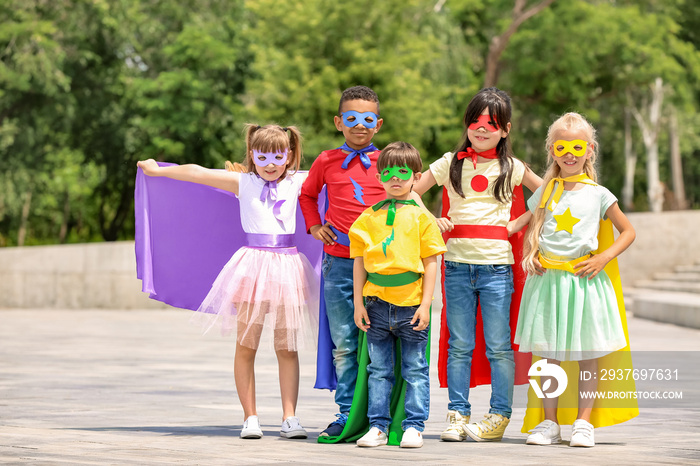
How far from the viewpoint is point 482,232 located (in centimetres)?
591

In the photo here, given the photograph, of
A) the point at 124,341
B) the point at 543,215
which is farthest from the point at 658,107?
the point at 543,215

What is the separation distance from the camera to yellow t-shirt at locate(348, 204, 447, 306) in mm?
5668

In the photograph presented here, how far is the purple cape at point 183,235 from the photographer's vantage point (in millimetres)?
6855

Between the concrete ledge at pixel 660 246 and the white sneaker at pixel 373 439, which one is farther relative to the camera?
the concrete ledge at pixel 660 246

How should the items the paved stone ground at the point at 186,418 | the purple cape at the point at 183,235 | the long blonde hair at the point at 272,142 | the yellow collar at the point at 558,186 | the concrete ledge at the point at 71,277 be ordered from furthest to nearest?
the concrete ledge at the point at 71,277, the purple cape at the point at 183,235, the long blonde hair at the point at 272,142, the yellow collar at the point at 558,186, the paved stone ground at the point at 186,418

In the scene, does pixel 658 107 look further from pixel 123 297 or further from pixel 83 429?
pixel 83 429

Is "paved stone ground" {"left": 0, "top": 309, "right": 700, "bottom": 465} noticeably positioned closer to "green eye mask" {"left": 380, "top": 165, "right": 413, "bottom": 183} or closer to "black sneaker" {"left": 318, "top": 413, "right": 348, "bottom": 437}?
"black sneaker" {"left": 318, "top": 413, "right": 348, "bottom": 437}

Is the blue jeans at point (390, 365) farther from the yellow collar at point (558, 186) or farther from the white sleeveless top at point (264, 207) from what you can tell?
the yellow collar at point (558, 186)

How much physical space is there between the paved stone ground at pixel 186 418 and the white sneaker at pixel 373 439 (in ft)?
0.30

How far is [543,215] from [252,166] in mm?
1897

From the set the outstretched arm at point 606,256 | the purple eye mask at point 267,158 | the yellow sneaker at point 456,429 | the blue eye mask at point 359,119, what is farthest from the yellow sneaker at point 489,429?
the purple eye mask at point 267,158

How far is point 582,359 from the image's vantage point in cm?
578

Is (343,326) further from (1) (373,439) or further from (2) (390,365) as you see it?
(1) (373,439)

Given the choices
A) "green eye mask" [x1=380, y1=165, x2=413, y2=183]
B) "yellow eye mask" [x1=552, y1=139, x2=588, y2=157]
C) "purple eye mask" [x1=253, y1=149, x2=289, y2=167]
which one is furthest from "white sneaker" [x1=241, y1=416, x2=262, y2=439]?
"yellow eye mask" [x1=552, y1=139, x2=588, y2=157]
